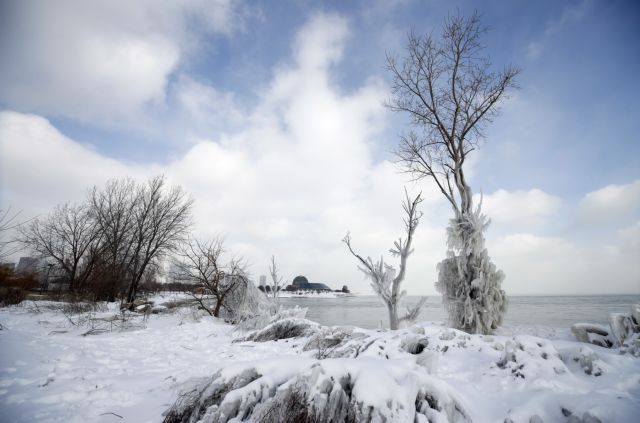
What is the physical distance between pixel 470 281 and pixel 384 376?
591cm

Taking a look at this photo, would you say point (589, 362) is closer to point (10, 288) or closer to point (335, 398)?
point (335, 398)

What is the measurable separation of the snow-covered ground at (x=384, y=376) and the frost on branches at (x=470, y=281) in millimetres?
894

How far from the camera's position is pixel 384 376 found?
2.52 m

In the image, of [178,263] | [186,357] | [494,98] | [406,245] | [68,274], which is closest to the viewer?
[186,357]

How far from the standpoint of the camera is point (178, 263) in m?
14.8

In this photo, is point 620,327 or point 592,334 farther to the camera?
point 592,334

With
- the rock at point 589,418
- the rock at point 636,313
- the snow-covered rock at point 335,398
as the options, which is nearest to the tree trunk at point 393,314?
the rock at point 636,313

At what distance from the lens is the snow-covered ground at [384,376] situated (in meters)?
2.44

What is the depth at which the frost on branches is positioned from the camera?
6.97m

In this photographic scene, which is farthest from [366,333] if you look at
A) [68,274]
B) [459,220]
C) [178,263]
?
[68,274]

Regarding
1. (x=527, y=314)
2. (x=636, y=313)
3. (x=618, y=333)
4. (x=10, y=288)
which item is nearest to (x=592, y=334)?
(x=618, y=333)

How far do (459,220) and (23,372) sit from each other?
961cm

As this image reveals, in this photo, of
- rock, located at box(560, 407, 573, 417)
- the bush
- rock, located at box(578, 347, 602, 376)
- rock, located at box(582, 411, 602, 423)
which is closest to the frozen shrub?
rock, located at box(578, 347, 602, 376)

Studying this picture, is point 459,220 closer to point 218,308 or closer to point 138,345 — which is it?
point 138,345
